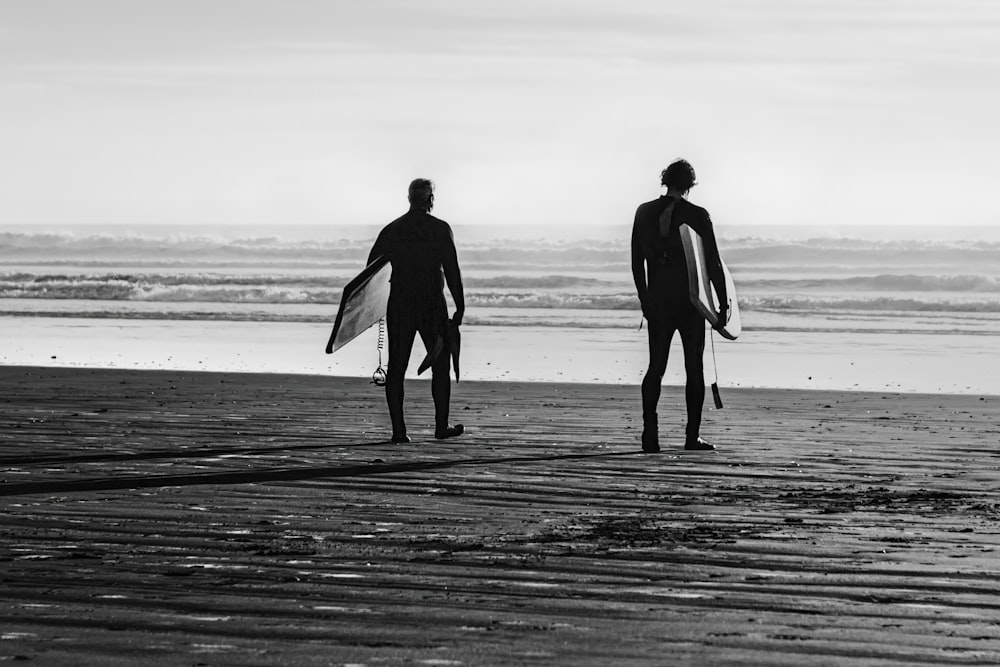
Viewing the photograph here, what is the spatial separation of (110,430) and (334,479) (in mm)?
3049

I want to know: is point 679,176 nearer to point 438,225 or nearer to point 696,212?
point 696,212

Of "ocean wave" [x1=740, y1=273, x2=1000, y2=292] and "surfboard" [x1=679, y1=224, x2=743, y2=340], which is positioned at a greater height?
"surfboard" [x1=679, y1=224, x2=743, y2=340]

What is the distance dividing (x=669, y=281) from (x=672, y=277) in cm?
3

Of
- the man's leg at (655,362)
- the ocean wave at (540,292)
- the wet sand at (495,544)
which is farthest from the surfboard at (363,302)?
the ocean wave at (540,292)

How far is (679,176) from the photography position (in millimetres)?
8992

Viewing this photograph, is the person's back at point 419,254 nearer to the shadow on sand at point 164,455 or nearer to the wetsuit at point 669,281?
the shadow on sand at point 164,455

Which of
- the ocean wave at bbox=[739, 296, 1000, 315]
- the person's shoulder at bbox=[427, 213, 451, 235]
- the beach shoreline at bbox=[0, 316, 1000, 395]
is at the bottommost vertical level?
the beach shoreline at bbox=[0, 316, 1000, 395]

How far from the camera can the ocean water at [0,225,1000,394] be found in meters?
17.3

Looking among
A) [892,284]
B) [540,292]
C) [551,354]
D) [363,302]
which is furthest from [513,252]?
[363,302]

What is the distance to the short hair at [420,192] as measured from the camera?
A: 30.9 ft

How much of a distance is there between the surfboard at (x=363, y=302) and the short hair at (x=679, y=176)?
1.90 metres

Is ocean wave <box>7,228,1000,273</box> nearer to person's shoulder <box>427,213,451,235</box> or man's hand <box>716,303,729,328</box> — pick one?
person's shoulder <box>427,213,451,235</box>

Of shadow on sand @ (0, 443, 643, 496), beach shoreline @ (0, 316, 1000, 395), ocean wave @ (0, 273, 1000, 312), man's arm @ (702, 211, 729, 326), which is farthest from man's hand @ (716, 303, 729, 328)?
ocean wave @ (0, 273, 1000, 312)

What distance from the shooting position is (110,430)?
9859mm
